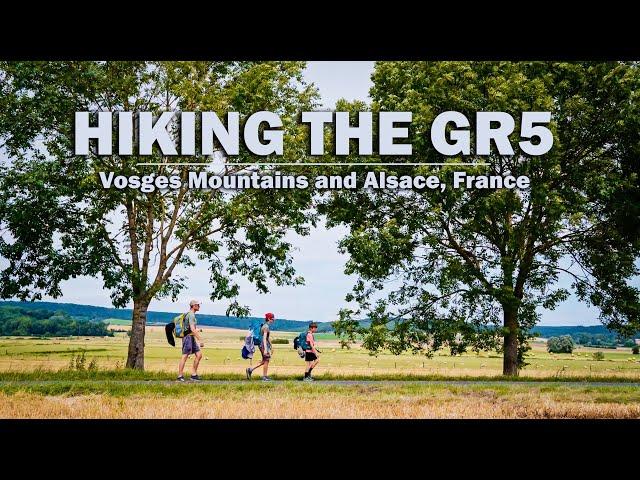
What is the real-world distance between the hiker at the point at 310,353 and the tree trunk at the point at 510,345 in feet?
14.5

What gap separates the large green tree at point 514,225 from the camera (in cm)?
1680

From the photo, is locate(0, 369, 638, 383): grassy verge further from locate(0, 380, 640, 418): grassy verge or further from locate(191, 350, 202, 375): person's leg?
locate(0, 380, 640, 418): grassy verge

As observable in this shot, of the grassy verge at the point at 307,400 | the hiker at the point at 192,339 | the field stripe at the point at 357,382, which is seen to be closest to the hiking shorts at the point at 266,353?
the field stripe at the point at 357,382

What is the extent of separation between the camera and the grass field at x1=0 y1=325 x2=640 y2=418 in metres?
13.4

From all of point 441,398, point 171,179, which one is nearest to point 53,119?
point 171,179

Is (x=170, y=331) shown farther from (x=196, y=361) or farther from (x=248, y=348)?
(x=248, y=348)

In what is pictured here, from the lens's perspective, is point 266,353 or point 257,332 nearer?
point 257,332

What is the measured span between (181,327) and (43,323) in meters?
2.75

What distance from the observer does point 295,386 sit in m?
15.1

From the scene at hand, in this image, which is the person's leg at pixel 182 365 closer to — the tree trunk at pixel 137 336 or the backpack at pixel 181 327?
the backpack at pixel 181 327

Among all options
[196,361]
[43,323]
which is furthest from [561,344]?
[43,323]

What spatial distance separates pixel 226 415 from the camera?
42.4 feet

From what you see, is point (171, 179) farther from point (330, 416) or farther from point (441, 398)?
point (441, 398)

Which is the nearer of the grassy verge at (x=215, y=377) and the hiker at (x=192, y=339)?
the hiker at (x=192, y=339)
